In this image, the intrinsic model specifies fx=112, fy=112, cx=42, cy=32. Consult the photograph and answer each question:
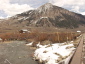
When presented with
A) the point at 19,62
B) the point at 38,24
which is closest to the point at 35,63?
the point at 19,62

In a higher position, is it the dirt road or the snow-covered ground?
the snow-covered ground

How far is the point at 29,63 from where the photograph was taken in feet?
52.3

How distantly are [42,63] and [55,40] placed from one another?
16160 millimetres

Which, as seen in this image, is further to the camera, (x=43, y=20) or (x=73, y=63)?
(x=43, y=20)

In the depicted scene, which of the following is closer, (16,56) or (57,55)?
(57,55)

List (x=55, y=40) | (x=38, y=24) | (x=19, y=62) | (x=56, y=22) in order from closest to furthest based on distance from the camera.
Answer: (x=19, y=62)
(x=55, y=40)
(x=38, y=24)
(x=56, y=22)

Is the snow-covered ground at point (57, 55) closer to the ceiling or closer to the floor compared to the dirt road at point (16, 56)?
closer to the ceiling

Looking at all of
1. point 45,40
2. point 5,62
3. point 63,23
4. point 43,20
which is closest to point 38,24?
point 43,20

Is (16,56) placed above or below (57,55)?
below

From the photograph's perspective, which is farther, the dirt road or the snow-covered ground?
the dirt road

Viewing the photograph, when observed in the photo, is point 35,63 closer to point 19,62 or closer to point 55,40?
point 19,62

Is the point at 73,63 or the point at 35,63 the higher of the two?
the point at 73,63

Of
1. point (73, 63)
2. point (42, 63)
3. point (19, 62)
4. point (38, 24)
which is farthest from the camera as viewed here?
point (38, 24)

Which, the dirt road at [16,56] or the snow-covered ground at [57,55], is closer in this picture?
the snow-covered ground at [57,55]
